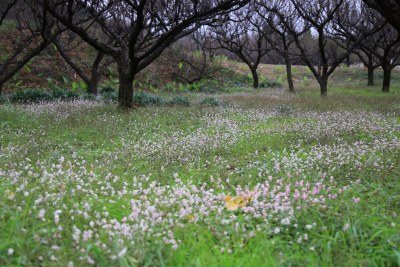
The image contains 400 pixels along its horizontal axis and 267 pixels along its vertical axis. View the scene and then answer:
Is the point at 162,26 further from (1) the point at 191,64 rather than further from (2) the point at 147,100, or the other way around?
(1) the point at 191,64

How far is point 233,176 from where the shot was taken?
19.4 ft

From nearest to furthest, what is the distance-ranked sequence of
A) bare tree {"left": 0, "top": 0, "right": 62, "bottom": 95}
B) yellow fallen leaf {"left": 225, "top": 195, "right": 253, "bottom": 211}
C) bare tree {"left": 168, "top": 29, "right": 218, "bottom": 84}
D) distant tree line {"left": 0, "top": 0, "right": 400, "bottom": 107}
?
yellow fallen leaf {"left": 225, "top": 195, "right": 253, "bottom": 211} < distant tree line {"left": 0, "top": 0, "right": 400, "bottom": 107} < bare tree {"left": 0, "top": 0, "right": 62, "bottom": 95} < bare tree {"left": 168, "top": 29, "right": 218, "bottom": 84}

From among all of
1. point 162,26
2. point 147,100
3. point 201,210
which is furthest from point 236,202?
point 147,100

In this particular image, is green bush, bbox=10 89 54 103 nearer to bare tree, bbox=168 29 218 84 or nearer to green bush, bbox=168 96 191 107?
green bush, bbox=168 96 191 107

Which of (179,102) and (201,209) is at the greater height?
(179,102)

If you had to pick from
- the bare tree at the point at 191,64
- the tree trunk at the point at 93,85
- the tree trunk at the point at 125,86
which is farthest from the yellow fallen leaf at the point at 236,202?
the bare tree at the point at 191,64

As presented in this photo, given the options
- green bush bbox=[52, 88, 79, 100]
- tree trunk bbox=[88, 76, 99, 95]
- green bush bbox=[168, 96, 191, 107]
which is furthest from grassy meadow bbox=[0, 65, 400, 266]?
tree trunk bbox=[88, 76, 99, 95]

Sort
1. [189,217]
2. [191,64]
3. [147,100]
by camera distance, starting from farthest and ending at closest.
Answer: [191,64] → [147,100] → [189,217]

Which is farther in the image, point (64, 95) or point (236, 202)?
point (64, 95)

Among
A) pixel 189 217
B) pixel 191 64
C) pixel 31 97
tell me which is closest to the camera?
pixel 189 217

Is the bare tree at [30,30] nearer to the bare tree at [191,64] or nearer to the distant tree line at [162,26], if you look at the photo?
the distant tree line at [162,26]

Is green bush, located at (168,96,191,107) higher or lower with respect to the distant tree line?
lower

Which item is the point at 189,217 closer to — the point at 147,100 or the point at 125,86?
the point at 125,86

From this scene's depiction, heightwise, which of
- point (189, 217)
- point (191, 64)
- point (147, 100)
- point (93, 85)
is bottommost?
point (189, 217)
